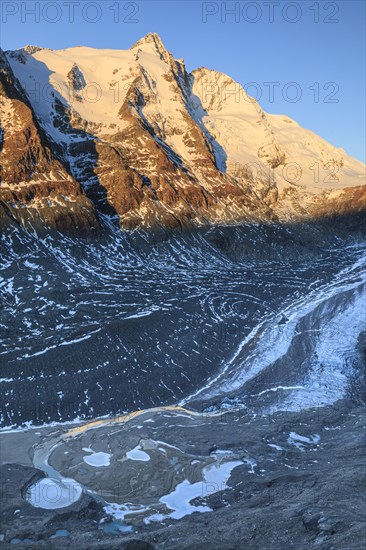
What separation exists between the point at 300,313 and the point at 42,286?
46.7m

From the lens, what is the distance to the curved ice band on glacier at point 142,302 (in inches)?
2717

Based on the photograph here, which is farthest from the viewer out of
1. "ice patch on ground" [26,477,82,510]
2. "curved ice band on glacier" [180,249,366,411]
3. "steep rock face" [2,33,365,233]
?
"steep rock face" [2,33,365,233]

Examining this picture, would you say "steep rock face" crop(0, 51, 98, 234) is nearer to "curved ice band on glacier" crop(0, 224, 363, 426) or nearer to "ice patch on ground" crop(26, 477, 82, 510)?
"curved ice band on glacier" crop(0, 224, 363, 426)

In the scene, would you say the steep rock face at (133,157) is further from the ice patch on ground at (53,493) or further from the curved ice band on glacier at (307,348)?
the ice patch on ground at (53,493)

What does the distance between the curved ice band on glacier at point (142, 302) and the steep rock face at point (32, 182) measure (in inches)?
258

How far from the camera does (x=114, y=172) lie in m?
158

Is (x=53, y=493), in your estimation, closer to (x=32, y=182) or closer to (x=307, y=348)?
(x=307, y=348)

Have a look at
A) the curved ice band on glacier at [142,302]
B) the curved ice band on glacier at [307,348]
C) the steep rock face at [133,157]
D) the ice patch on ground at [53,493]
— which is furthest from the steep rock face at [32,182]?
the ice patch on ground at [53,493]

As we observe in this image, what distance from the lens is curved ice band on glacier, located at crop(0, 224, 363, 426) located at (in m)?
69.0

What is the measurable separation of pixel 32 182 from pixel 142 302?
49.5m

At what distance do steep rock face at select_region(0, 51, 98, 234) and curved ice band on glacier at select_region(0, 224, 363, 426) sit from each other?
6.56 meters

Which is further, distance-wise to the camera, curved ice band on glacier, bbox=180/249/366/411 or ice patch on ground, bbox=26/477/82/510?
curved ice band on glacier, bbox=180/249/366/411

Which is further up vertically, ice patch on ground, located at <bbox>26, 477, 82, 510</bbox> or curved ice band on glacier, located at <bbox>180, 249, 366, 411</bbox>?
curved ice band on glacier, located at <bbox>180, 249, 366, 411</bbox>

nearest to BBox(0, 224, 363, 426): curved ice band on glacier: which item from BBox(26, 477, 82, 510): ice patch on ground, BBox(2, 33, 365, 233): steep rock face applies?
BBox(2, 33, 365, 233): steep rock face
